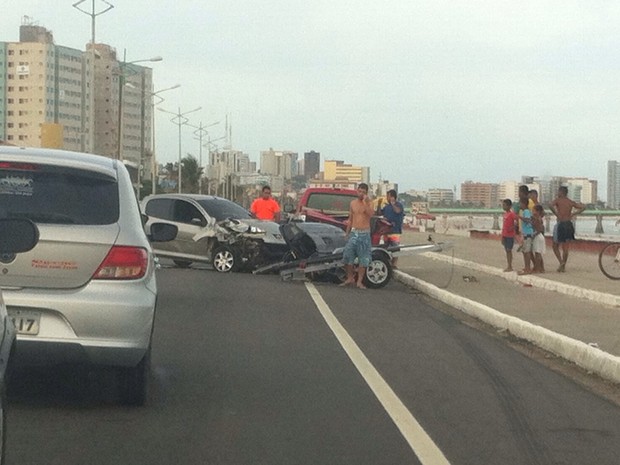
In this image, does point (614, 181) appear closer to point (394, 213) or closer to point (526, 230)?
point (394, 213)

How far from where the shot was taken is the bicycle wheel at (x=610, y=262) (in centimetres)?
2227

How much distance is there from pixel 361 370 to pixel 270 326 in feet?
11.7

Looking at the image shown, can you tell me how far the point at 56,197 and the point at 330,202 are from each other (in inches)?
906

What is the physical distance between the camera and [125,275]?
8125 mm

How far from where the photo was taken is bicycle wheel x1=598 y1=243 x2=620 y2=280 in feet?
73.0

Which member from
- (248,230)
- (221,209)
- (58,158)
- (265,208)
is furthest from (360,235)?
(58,158)

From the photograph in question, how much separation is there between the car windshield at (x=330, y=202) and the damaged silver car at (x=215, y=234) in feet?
16.4

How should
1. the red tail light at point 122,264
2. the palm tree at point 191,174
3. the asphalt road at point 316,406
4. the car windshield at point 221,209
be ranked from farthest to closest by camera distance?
the palm tree at point 191,174 < the car windshield at point 221,209 < the red tail light at point 122,264 < the asphalt road at point 316,406

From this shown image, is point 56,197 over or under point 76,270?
over

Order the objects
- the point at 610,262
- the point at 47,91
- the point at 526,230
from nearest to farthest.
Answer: the point at 610,262 → the point at 526,230 → the point at 47,91

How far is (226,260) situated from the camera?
80.1ft

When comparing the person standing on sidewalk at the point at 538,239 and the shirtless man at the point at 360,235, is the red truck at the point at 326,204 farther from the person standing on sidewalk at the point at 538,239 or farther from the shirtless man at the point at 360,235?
the shirtless man at the point at 360,235

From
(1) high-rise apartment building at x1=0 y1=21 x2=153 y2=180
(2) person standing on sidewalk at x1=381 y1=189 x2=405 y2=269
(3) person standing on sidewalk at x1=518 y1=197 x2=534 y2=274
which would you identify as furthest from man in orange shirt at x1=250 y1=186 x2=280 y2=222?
(1) high-rise apartment building at x1=0 y1=21 x2=153 y2=180

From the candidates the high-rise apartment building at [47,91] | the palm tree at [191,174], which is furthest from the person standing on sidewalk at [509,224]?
the high-rise apartment building at [47,91]
